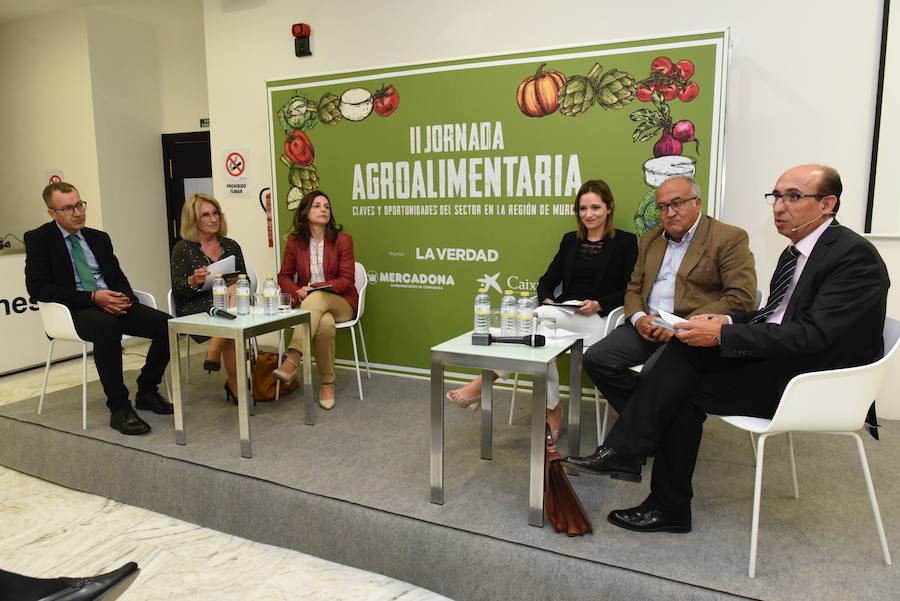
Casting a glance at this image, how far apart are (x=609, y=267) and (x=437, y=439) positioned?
143cm

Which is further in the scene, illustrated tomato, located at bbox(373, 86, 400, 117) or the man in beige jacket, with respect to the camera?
illustrated tomato, located at bbox(373, 86, 400, 117)

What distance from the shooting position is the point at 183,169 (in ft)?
20.1

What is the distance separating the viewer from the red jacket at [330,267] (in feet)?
12.3

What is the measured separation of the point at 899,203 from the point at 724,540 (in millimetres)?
2146

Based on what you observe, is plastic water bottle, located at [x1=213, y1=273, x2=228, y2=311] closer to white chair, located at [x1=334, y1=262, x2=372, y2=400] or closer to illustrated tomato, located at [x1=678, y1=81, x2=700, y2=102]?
white chair, located at [x1=334, y1=262, x2=372, y2=400]

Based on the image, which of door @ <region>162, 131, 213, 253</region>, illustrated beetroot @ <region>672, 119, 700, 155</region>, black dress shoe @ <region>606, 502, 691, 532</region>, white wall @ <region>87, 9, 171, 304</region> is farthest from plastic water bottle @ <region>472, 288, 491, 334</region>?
white wall @ <region>87, 9, 171, 304</region>

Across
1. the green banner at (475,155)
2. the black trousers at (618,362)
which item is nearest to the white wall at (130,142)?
the green banner at (475,155)

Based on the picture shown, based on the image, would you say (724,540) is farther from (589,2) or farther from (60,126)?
(60,126)

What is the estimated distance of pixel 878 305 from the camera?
1962 mm

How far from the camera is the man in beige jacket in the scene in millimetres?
2682

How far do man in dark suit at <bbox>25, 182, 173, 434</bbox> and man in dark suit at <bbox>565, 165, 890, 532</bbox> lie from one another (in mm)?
2461

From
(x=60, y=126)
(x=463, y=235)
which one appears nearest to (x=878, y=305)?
(x=463, y=235)

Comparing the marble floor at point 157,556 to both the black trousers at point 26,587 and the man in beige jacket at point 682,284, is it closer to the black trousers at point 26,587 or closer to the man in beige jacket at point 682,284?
the black trousers at point 26,587

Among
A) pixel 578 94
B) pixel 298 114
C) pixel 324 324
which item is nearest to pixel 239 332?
pixel 324 324
